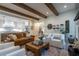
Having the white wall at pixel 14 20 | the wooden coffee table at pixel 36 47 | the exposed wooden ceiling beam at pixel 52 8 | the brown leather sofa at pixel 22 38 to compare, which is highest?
the exposed wooden ceiling beam at pixel 52 8

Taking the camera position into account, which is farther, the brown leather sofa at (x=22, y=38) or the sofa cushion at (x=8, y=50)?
the brown leather sofa at (x=22, y=38)

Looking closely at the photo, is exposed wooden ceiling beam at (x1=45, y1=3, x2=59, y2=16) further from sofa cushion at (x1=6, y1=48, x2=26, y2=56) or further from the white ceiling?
sofa cushion at (x1=6, y1=48, x2=26, y2=56)

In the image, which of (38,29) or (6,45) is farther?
(38,29)

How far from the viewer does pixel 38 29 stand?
2574 mm

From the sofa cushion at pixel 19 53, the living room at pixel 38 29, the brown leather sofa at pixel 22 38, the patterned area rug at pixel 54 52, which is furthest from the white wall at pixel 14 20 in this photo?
the patterned area rug at pixel 54 52

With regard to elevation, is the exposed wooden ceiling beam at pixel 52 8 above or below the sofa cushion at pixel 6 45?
above

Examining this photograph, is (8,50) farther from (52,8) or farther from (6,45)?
(52,8)

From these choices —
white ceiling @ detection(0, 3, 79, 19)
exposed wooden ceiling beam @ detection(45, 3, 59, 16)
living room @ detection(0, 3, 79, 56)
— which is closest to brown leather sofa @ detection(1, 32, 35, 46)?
living room @ detection(0, 3, 79, 56)

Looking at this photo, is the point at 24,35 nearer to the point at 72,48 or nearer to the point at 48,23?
the point at 48,23

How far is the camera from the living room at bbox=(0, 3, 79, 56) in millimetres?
2383

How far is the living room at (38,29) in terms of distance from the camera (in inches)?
93.8

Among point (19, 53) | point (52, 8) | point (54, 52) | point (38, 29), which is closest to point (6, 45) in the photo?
point (19, 53)

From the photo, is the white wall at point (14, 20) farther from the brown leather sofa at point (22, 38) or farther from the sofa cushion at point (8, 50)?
the sofa cushion at point (8, 50)

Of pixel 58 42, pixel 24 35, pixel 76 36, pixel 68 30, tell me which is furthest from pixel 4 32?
pixel 76 36
